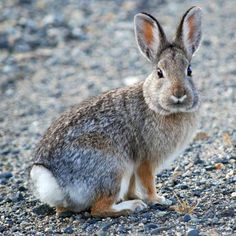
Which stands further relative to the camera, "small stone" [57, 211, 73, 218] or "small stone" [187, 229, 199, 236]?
"small stone" [57, 211, 73, 218]

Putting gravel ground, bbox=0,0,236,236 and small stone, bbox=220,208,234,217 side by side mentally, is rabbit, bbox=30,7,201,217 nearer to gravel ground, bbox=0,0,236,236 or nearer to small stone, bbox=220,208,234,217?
gravel ground, bbox=0,0,236,236

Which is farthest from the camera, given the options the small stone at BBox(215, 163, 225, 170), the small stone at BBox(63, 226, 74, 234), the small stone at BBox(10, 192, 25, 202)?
the small stone at BBox(215, 163, 225, 170)

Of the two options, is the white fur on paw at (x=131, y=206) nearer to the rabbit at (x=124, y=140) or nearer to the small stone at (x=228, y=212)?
the rabbit at (x=124, y=140)

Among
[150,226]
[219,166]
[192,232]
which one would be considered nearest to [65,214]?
[150,226]

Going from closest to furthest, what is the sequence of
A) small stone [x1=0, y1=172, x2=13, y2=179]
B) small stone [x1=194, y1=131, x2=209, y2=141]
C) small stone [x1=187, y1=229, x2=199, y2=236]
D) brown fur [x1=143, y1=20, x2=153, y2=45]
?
small stone [x1=187, y1=229, x2=199, y2=236]
brown fur [x1=143, y1=20, x2=153, y2=45]
small stone [x1=0, y1=172, x2=13, y2=179]
small stone [x1=194, y1=131, x2=209, y2=141]

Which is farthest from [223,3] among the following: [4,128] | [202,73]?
[4,128]

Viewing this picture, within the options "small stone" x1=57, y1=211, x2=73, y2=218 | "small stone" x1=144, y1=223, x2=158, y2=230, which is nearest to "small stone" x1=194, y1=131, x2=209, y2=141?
"small stone" x1=57, y1=211, x2=73, y2=218

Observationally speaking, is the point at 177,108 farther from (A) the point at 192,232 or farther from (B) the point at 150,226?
(A) the point at 192,232

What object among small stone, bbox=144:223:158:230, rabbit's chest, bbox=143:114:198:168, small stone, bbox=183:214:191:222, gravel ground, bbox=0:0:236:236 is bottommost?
gravel ground, bbox=0:0:236:236
